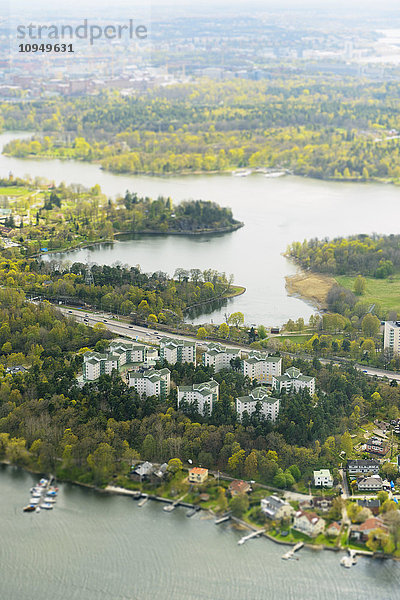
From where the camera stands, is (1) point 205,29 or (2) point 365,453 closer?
(2) point 365,453

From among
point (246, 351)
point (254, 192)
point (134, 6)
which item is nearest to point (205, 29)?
point (134, 6)

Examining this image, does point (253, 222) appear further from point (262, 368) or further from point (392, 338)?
point (262, 368)

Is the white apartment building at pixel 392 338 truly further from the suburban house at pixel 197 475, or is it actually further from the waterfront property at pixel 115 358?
the suburban house at pixel 197 475

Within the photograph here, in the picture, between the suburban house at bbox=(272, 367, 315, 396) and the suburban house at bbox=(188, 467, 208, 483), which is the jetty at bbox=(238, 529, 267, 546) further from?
the suburban house at bbox=(272, 367, 315, 396)

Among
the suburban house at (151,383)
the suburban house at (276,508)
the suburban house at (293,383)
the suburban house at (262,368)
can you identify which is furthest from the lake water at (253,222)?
the suburban house at (276,508)

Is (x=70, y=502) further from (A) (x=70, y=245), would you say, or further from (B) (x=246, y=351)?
(A) (x=70, y=245)

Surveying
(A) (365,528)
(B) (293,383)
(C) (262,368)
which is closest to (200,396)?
(B) (293,383)
